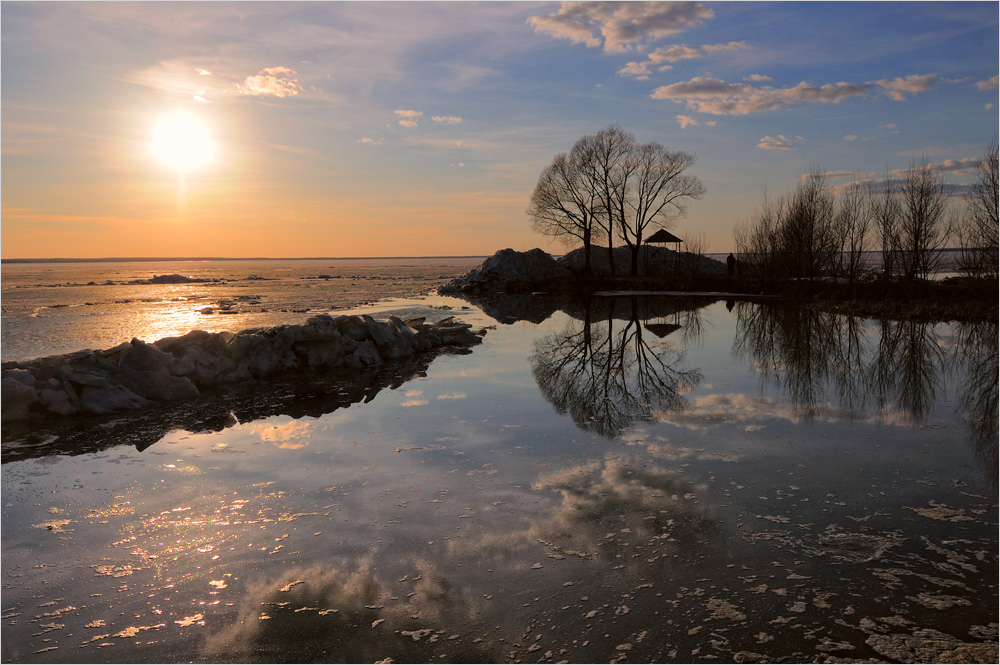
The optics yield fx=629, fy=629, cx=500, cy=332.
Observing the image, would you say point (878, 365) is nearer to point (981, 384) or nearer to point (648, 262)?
point (981, 384)

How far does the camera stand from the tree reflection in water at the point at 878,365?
29.2 feet

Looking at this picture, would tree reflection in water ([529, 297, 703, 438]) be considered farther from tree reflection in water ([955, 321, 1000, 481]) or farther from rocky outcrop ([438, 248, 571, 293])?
rocky outcrop ([438, 248, 571, 293])

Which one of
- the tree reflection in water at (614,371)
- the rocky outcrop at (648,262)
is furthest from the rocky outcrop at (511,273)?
the tree reflection in water at (614,371)

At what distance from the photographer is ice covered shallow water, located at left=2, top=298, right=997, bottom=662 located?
3.70 meters

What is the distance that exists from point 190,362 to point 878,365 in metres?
12.8

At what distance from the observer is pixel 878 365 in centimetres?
1202

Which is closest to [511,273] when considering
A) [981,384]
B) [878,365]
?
[878,365]

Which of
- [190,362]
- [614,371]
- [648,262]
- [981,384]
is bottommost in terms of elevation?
[981,384]

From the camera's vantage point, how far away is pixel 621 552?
15.3ft

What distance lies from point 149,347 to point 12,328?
12166mm

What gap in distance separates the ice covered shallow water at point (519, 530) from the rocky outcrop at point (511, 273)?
33.3m

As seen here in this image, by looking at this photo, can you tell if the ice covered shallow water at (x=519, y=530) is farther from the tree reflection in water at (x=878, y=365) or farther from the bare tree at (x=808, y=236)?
the bare tree at (x=808, y=236)

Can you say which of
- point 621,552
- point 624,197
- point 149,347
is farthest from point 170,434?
point 624,197

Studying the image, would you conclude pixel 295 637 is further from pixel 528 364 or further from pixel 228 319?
pixel 228 319
